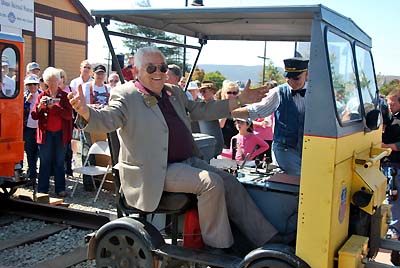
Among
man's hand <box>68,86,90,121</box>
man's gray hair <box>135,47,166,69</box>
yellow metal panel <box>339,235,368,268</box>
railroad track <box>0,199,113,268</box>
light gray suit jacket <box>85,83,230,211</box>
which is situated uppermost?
man's gray hair <box>135,47,166,69</box>

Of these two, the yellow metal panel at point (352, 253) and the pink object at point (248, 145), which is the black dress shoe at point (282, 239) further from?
the pink object at point (248, 145)

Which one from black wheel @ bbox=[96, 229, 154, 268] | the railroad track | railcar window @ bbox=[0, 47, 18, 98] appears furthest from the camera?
railcar window @ bbox=[0, 47, 18, 98]

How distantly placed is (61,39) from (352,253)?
69.7ft

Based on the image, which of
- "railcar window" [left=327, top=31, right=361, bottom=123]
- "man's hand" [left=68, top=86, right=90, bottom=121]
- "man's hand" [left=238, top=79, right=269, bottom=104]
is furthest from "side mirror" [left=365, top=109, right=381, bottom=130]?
"man's hand" [left=68, top=86, right=90, bottom=121]

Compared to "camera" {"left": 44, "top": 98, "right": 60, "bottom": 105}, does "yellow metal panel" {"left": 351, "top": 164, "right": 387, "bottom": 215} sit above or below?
Result: below

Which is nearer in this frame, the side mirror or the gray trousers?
the gray trousers

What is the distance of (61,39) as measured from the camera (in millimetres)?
22422

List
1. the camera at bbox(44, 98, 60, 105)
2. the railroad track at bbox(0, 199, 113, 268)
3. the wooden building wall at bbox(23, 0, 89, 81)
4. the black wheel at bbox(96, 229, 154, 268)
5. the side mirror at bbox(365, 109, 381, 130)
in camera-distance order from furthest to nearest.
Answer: the wooden building wall at bbox(23, 0, 89, 81)
the camera at bbox(44, 98, 60, 105)
the railroad track at bbox(0, 199, 113, 268)
the side mirror at bbox(365, 109, 381, 130)
the black wheel at bbox(96, 229, 154, 268)

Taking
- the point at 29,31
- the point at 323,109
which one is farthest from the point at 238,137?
the point at 29,31

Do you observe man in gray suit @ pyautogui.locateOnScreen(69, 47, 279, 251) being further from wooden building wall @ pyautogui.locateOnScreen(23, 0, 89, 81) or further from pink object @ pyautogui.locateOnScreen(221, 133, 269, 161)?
wooden building wall @ pyautogui.locateOnScreen(23, 0, 89, 81)

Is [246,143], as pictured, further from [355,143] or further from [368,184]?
[368,184]

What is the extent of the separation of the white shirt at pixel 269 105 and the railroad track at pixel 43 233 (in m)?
1.95

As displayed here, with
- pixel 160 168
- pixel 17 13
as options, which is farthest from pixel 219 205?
pixel 17 13

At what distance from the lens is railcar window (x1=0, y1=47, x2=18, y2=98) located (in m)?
6.22
